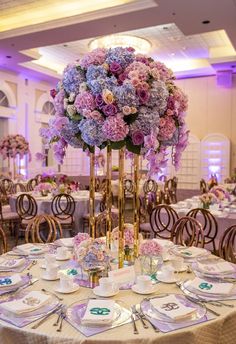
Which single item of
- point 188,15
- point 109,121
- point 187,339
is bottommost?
point 187,339

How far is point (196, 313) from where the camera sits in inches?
69.5

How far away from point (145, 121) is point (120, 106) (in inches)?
6.2

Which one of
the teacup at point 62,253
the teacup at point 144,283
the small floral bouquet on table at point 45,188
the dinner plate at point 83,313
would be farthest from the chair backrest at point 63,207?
the dinner plate at point 83,313

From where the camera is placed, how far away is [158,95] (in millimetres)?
2062

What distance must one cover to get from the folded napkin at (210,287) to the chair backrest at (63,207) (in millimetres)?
4127

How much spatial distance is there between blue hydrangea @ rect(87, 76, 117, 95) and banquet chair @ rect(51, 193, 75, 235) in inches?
164

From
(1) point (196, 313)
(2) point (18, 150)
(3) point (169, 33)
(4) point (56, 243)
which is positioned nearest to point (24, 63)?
(2) point (18, 150)

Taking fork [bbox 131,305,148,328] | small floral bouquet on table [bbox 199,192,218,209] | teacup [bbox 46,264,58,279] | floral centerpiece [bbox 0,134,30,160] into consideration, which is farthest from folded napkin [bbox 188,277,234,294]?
floral centerpiece [bbox 0,134,30,160]

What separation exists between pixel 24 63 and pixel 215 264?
8945 millimetres

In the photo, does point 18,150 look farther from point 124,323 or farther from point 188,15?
point 124,323

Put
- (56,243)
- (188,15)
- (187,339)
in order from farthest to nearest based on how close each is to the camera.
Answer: (188,15) → (56,243) → (187,339)

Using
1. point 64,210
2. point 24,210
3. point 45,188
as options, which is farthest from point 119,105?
point 45,188

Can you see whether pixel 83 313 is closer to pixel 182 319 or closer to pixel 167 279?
pixel 182 319

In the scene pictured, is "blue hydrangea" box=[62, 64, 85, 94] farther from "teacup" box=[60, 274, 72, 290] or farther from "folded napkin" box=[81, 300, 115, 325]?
"folded napkin" box=[81, 300, 115, 325]
